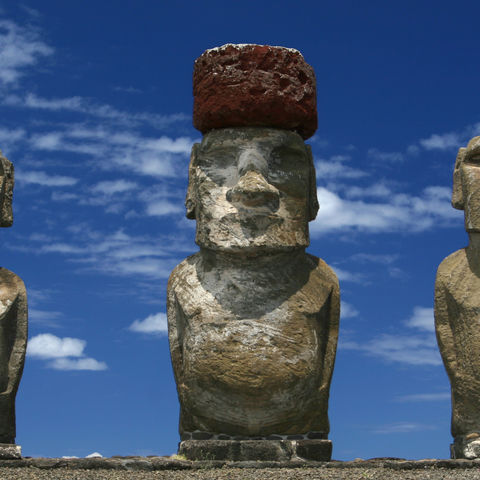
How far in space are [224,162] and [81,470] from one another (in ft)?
11.0

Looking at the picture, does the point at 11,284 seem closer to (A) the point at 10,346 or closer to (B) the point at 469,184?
(A) the point at 10,346

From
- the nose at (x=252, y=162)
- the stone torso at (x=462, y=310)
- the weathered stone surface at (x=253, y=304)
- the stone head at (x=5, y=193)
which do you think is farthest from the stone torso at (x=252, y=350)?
the stone head at (x=5, y=193)

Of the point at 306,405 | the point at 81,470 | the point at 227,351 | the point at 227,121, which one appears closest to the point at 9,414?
the point at 81,470

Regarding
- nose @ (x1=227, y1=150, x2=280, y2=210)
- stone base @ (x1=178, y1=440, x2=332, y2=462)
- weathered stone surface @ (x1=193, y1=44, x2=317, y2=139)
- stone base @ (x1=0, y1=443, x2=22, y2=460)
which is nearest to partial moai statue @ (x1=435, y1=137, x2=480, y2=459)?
stone base @ (x1=178, y1=440, x2=332, y2=462)

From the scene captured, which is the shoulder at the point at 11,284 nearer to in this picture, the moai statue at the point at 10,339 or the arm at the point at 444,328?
the moai statue at the point at 10,339

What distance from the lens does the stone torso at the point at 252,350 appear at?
923cm

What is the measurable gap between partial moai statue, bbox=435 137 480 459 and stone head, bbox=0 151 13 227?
4.62 metres

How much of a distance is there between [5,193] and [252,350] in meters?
3.26

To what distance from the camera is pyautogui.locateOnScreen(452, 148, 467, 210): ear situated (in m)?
9.83

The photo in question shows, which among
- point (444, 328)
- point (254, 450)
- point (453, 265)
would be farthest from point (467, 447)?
point (254, 450)

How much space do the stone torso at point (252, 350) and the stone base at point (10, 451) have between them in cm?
163

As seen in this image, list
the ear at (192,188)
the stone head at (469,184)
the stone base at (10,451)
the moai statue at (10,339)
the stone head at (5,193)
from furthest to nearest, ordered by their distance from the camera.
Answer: the stone head at (5,193)
the ear at (192,188)
the moai statue at (10,339)
the stone head at (469,184)
the stone base at (10,451)

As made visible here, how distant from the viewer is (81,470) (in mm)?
8609

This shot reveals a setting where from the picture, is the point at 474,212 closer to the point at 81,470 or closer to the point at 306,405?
the point at 306,405
